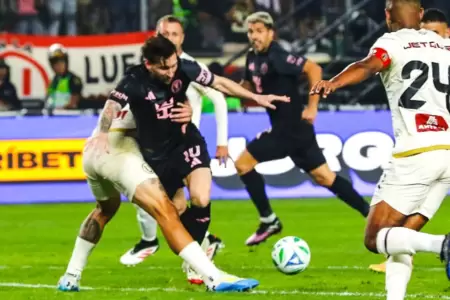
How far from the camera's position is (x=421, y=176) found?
777cm

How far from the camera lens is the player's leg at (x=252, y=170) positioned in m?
12.4

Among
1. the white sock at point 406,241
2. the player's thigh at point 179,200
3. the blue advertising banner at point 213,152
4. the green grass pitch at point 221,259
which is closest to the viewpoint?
the white sock at point 406,241

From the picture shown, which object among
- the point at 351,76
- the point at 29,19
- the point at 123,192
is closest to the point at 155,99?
the point at 123,192

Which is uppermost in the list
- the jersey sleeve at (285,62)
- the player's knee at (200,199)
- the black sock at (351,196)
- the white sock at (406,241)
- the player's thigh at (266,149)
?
the jersey sleeve at (285,62)

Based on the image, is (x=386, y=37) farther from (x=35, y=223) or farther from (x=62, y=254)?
(x=35, y=223)

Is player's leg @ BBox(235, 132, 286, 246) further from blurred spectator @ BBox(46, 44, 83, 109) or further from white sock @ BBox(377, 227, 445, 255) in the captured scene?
blurred spectator @ BBox(46, 44, 83, 109)

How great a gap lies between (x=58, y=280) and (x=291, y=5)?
13.1 metres

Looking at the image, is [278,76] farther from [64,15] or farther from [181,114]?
[64,15]

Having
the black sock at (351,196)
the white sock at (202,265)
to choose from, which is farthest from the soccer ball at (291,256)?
the black sock at (351,196)

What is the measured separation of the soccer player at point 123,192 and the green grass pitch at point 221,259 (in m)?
0.33

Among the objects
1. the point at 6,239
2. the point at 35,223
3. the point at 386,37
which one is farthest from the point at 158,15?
the point at 386,37

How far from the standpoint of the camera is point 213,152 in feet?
55.0

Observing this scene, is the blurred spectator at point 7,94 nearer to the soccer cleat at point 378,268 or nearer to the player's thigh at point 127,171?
the soccer cleat at point 378,268

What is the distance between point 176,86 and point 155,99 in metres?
0.19
